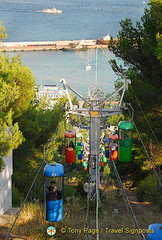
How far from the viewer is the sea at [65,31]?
169ft

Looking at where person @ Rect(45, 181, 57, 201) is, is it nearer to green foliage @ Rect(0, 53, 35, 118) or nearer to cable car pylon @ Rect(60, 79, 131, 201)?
cable car pylon @ Rect(60, 79, 131, 201)

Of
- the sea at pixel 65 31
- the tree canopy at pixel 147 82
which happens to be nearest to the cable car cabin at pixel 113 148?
the tree canopy at pixel 147 82

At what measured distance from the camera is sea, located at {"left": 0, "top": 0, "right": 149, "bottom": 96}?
5153 cm

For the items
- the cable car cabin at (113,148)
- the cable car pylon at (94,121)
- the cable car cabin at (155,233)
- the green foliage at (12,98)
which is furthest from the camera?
the green foliage at (12,98)

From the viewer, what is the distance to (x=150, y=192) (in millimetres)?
13172

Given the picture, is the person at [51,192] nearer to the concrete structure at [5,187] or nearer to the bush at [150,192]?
the concrete structure at [5,187]

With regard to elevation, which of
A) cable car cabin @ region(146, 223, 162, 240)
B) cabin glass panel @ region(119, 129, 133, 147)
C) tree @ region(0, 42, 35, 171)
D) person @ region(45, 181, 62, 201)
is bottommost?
person @ region(45, 181, 62, 201)

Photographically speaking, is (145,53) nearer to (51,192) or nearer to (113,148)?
(113,148)

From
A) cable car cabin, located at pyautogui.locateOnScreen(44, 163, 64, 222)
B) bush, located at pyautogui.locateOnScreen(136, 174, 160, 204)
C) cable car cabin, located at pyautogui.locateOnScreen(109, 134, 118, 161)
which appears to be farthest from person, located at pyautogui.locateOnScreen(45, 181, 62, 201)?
bush, located at pyautogui.locateOnScreen(136, 174, 160, 204)

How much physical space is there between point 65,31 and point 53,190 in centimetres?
9147

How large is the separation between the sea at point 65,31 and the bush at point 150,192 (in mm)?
27346

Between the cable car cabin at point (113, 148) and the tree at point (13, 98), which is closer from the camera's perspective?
the cable car cabin at point (113, 148)

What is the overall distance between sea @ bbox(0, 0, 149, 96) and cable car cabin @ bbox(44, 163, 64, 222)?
110ft

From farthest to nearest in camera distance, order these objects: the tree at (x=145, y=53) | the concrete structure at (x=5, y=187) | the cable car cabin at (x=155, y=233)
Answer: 1. the tree at (x=145, y=53)
2. the concrete structure at (x=5, y=187)
3. the cable car cabin at (x=155, y=233)
